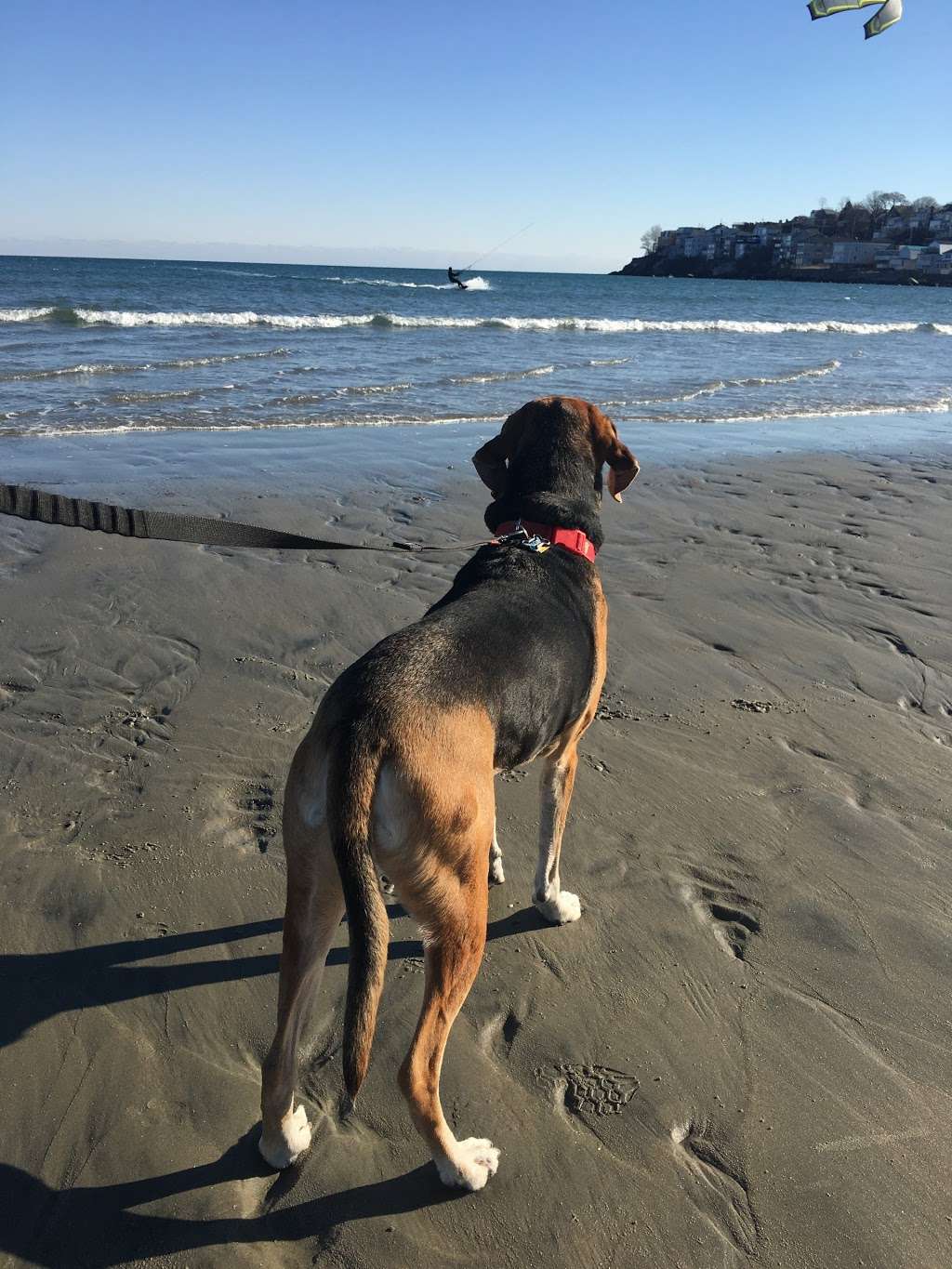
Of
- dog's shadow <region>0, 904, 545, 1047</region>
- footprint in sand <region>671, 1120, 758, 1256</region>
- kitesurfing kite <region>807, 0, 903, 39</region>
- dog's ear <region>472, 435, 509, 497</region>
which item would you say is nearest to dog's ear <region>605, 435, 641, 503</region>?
dog's ear <region>472, 435, 509, 497</region>

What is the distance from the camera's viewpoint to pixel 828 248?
123 m

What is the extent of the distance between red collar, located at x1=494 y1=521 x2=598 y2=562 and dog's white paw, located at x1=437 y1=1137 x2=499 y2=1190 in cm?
214

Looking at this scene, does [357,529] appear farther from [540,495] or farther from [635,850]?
[635,850]

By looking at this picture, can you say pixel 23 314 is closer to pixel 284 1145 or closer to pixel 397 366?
pixel 397 366

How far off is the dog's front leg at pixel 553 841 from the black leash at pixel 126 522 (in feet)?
4.03

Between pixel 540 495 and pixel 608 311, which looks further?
pixel 608 311

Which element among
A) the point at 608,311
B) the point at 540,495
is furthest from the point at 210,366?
the point at 608,311

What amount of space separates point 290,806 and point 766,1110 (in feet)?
5.48

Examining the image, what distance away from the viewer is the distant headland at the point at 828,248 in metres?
112

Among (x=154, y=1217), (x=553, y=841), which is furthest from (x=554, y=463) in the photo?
(x=154, y=1217)

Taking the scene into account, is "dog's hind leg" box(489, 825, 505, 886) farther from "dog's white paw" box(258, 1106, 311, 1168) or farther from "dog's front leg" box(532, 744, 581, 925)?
"dog's white paw" box(258, 1106, 311, 1168)

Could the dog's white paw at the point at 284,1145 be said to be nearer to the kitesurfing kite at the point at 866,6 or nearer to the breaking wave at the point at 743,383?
the kitesurfing kite at the point at 866,6

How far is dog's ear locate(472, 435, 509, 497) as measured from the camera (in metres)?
4.08

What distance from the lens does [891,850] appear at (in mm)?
3670
